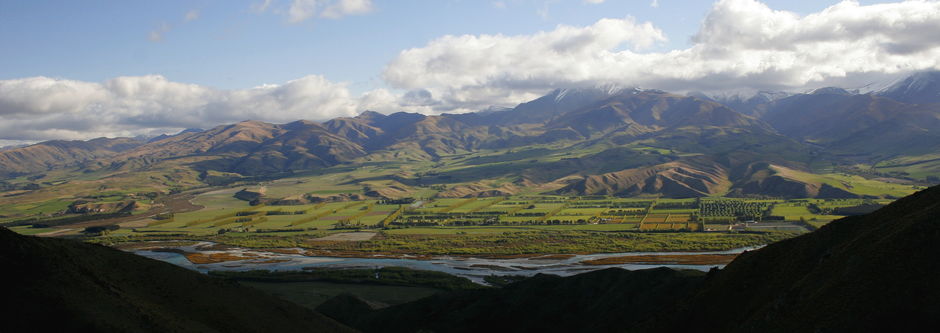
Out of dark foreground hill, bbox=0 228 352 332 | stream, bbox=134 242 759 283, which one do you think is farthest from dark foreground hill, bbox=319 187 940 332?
stream, bbox=134 242 759 283

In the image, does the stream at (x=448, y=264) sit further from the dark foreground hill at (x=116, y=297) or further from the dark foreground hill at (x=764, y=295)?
the dark foreground hill at (x=116, y=297)

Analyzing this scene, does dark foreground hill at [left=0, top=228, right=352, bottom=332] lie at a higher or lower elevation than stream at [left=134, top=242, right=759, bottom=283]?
higher

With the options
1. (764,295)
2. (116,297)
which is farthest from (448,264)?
(764,295)

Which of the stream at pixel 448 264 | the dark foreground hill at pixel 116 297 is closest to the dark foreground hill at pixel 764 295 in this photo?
the dark foreground hill at pixel 116 297

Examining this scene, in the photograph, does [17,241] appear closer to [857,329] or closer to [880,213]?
[857,329]

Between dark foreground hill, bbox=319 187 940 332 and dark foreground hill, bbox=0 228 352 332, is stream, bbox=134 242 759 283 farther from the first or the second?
dark foreground hill, bbox=0 228 352 332

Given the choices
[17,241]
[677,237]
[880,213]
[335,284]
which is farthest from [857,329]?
[677,237]
